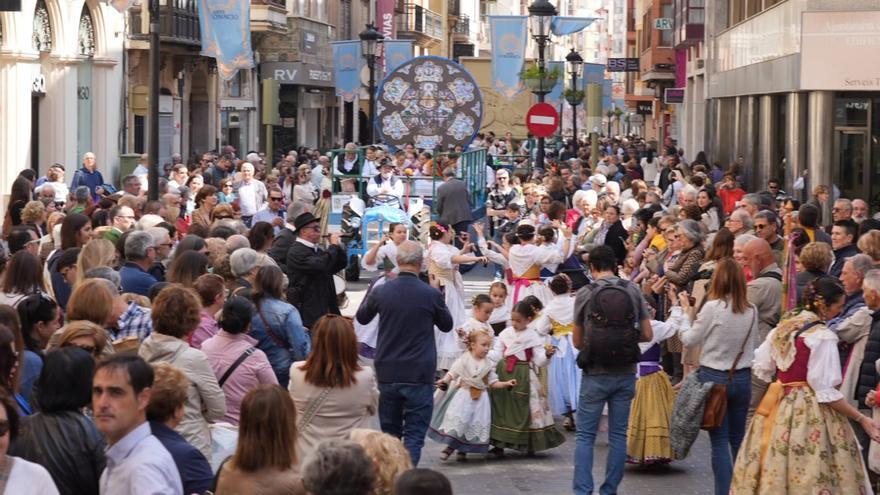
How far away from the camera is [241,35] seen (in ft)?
89.2

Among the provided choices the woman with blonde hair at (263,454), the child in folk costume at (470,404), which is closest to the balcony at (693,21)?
the child in folk costume at (470,404)

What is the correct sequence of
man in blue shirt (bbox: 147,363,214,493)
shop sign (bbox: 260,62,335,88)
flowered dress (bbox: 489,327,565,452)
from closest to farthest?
man in blue shirt (bbox: 147,363,214,493)
flowered dress (bbox: 489,327,565,452)
shop sign (bbox: 260,62,335,88)

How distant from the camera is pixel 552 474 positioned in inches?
481

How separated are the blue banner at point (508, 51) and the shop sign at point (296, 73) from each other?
41.8ft

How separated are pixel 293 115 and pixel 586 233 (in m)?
36.8

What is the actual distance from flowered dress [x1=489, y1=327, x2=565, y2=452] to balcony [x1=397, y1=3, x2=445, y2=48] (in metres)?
63.4

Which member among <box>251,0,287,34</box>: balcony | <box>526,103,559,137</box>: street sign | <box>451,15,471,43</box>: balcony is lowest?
<box>526,103,559,137</box>: street sign

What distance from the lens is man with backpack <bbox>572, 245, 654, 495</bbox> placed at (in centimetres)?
1048

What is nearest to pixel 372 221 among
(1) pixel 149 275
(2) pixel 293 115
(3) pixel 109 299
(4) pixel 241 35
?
(4) pixel 241 35

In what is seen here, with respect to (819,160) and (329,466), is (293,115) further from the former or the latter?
(329,466)

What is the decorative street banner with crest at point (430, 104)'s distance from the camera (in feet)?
98.1

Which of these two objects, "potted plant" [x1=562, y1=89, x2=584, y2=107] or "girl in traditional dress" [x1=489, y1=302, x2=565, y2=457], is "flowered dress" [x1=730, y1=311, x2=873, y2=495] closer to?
"girl in traditional dress" [x1=489, y1=302, x2=565, y2=457]

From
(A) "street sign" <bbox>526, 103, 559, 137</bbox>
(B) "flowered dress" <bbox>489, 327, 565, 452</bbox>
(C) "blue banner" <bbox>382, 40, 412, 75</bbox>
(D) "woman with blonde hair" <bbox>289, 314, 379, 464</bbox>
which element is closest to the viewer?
(D) "woman with blonde hair" <bbox>289, 314, 379, 464</bbox>

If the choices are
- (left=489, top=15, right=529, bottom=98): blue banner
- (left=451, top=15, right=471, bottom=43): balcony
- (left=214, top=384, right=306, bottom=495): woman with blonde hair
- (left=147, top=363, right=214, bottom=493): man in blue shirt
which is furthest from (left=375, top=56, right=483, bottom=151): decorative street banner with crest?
(left=451, top=15, right=471, bottom=43): balcony
